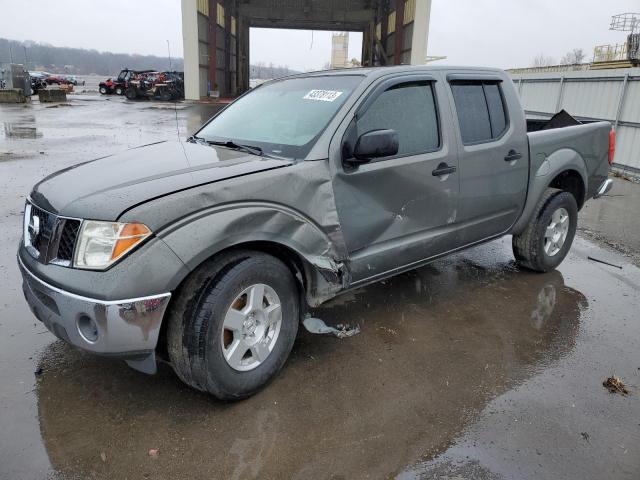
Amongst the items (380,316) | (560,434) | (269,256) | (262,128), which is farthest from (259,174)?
(560,434)

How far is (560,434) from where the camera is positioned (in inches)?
104

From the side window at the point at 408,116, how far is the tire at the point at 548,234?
1.64 metres

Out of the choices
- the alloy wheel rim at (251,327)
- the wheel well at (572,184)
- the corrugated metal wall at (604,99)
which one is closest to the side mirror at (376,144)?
the alloy wheel rim at (251,327)

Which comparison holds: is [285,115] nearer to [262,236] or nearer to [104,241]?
[262,236]

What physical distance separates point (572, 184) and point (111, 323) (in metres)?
4.56

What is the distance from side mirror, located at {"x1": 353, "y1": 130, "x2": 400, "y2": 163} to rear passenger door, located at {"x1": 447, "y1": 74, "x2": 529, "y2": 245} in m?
0.99

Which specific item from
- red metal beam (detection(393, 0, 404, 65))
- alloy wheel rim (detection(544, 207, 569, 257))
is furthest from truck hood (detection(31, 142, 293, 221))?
red metal beam (detection(393, 0, 404, 65))

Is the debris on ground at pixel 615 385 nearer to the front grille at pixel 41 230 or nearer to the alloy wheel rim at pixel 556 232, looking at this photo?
the alloy wheel rim at pixel 556 232

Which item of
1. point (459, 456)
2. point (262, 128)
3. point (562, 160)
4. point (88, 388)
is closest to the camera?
point (459, 456)

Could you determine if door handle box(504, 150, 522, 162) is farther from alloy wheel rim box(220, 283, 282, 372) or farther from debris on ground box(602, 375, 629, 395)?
alloy wheel rim box(220, 283, 282, 372)

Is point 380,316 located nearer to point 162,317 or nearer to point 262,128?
point 262,128

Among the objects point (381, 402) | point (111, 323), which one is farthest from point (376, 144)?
point (111, 323)

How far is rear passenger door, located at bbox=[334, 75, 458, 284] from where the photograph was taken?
3150 millimetres

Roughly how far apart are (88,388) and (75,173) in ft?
4.18
